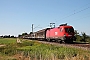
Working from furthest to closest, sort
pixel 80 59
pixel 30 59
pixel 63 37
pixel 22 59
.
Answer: pixel 63 37 < pixel 22 59 < pixel 30 59 < pixel 80 59

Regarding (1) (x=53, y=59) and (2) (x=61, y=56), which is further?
(2) (x=61, y=56)

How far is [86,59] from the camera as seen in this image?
11.9 m

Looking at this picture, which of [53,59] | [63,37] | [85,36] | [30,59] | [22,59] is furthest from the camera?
[85,36]

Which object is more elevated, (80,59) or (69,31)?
(69,31)

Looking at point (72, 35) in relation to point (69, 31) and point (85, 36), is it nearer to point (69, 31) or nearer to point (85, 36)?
point (69, 31)

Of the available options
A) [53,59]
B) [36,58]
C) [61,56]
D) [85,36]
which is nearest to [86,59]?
[53,59]

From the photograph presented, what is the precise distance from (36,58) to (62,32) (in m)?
19.4

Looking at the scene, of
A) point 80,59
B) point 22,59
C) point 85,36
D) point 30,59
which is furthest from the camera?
point 85,36

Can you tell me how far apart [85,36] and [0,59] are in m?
40.4

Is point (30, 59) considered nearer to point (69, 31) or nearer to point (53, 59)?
point (53, 59)

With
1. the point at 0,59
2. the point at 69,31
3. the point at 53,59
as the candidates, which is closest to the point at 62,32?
the point at 69,31

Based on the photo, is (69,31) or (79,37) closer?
(69,31)

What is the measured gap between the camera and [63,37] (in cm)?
3272

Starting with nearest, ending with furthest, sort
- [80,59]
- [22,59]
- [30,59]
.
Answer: [80,59] → [30,59] → [22,59]
